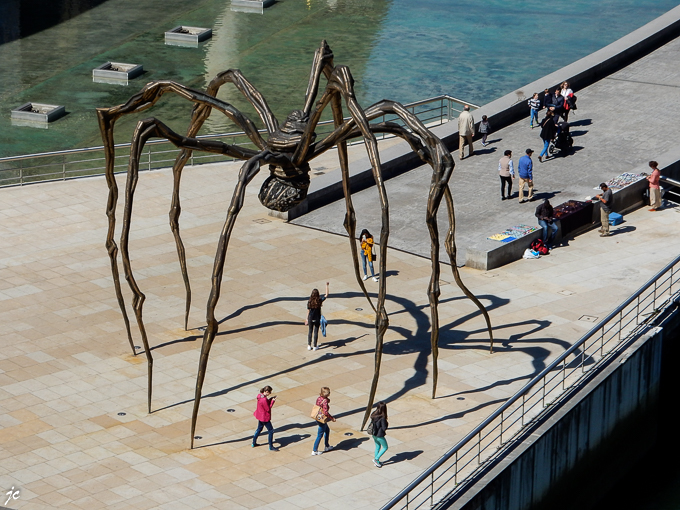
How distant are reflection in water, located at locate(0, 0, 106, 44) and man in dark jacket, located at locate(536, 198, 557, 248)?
126 ft

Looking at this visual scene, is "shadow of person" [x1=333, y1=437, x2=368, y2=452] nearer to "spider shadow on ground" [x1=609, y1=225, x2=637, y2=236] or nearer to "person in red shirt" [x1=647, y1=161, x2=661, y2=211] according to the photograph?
"spider shadow on ground" [x1=609, y1=225, x2=637, y2=236]

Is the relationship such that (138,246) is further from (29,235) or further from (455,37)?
(455,37)

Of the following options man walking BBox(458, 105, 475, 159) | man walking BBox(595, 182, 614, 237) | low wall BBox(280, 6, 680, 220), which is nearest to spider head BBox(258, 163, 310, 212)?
low wall BBox(280, 6, 680, 220)

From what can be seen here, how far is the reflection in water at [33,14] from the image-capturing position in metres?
65.2

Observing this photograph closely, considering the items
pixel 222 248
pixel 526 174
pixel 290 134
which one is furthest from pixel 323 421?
pixel 526 174

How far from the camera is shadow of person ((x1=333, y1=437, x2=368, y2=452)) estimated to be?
23656 mm

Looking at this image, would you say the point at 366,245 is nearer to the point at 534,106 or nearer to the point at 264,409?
the point at 264,409

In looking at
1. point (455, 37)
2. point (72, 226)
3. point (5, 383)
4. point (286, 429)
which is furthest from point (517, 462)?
point (455, 37)

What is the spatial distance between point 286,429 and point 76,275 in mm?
9952

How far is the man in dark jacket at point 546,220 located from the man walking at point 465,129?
6.14 metres

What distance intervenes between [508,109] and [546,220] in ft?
31.2

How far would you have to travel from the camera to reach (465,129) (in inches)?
1549

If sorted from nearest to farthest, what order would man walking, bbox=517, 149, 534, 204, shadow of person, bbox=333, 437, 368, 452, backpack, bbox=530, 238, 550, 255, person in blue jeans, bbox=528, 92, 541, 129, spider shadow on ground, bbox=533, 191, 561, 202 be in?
shadow of person, bbox=333, 437, 368, 452
backpack, bbox=530, 238, 550, 255
man walking, bbox=517, 149, 534, 204
spider shadow on ground, bbox=533, 191, 561, 202
person in blue jeans, bbox=528, 92, 541, 129

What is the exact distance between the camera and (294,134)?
78.6ft
